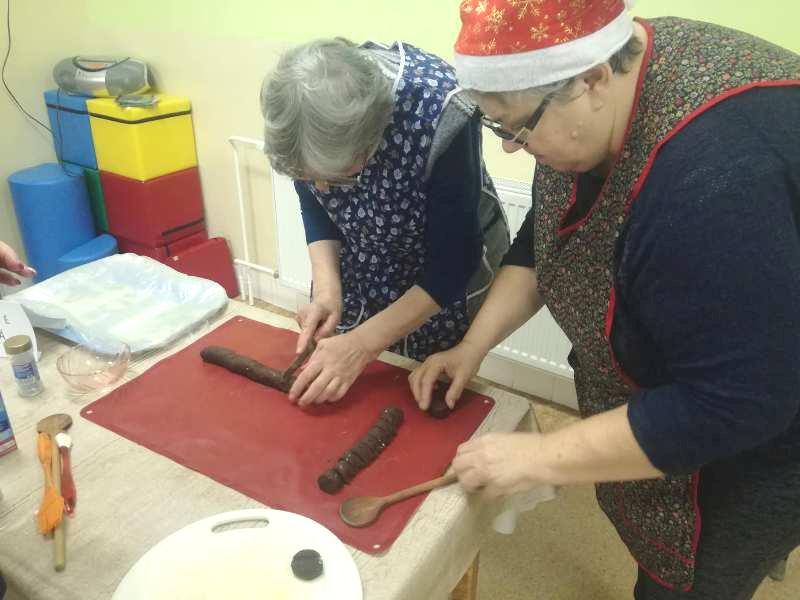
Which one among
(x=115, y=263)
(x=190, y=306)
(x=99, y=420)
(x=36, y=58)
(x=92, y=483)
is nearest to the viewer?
(x=92, y=483)

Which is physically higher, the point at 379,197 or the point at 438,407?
the point at 379,197

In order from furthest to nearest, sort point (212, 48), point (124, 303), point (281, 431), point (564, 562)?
point (212, 48) < point (564, 562) < point (124, 303) < point (281, 431)

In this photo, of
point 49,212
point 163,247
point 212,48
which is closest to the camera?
point 212,48

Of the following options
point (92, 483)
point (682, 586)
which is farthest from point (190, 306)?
point (682, 586)

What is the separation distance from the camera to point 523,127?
2.31 ft

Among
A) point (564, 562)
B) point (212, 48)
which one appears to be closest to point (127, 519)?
point (564, 562)

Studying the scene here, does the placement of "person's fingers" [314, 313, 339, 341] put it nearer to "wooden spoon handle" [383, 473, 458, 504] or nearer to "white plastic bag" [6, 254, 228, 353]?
"white plastic bag" [6, 254, 228, 353]

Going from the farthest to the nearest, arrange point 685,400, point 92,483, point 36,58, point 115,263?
point 36,58, point 115,263, point 92,483, point 685,400

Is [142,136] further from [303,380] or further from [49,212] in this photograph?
[303,380]

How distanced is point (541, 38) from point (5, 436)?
0.89 meters

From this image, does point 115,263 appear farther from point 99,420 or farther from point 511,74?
point 511,74

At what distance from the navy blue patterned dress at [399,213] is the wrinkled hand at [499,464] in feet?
1.28

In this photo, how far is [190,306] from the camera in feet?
4.21

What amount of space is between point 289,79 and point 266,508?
0.59m
